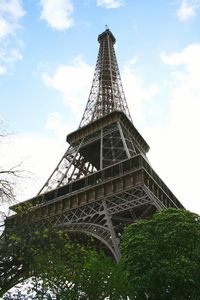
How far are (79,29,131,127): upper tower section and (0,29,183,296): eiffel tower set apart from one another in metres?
4.64

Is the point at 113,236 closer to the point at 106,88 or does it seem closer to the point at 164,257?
the point at 164,257

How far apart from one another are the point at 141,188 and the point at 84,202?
5.15 m

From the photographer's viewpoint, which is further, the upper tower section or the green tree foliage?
the upper tower section

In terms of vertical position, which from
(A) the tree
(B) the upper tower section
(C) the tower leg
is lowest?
(A) the tree

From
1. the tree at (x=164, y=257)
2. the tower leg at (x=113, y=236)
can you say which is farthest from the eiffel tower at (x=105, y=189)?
the tree at (x=164, y=257)

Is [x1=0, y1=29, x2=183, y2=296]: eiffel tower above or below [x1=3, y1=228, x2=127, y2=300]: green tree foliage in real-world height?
above

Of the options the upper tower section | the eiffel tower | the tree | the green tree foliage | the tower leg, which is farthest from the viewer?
the upper tower section

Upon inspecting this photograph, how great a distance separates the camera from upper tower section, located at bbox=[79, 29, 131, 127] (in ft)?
166

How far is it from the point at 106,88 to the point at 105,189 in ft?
91.9

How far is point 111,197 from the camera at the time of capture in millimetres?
29062

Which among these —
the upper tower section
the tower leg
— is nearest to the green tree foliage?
the tower leg

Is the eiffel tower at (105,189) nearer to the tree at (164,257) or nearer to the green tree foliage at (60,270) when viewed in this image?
the green tree foliage at (60,270)

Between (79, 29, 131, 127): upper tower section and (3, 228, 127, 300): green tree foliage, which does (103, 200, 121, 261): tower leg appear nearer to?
(3, 228, 127, 300): green tree foliage

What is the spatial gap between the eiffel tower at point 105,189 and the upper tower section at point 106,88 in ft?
15.2
